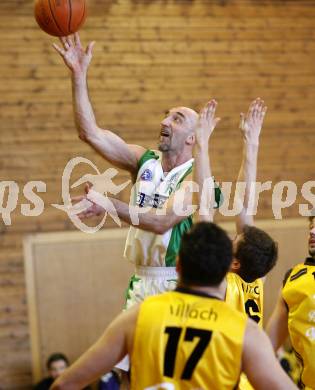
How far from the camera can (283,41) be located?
994 centimetres

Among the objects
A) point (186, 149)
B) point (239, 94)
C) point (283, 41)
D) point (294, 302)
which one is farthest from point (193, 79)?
point (294, 302)

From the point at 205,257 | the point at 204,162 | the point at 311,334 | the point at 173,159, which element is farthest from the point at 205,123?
the point at 205,257

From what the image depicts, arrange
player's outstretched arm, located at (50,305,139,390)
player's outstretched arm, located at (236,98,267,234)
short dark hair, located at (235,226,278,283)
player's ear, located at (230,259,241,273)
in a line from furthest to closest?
player's outstretched arm, located at (236,98,267,234)
player's ear, located at (230,259,241,273)
short dark hair, located at (235,226,278,283)
player's outstretched arm, located at (50,305,139,390)

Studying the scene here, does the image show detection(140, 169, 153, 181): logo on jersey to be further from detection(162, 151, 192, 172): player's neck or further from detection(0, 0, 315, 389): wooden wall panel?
detection(0, 0, 315, 389): wooden wall panel

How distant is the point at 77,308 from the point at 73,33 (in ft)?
15.1

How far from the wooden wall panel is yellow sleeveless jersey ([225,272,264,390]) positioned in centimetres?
459

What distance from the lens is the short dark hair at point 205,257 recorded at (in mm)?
3268

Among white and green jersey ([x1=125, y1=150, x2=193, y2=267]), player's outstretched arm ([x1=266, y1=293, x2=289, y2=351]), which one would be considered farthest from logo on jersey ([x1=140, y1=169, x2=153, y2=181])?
player's outstretched arm ([x1=266, y1=293, x2=289, y2=351])

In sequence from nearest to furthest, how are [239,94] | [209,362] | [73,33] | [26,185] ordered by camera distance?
1. [209,362]
2. [73,33]
3. [26,185]
4. [239,94]

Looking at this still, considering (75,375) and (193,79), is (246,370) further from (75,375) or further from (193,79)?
(193,79)

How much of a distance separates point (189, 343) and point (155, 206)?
2.17m

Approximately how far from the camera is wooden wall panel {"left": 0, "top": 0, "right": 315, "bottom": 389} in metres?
9.04

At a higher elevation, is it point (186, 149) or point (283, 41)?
point (283, 41)

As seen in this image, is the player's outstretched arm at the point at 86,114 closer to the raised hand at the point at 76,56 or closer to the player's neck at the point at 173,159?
the raised hand at the point at 76,56
